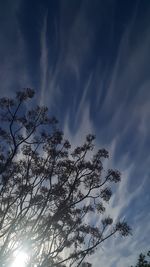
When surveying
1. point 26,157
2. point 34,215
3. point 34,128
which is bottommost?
point 34,215

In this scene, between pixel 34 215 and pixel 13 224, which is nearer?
pixel 13 224

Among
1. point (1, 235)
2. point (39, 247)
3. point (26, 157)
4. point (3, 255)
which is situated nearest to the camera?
point (1, 235)

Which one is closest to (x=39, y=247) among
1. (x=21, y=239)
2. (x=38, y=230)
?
(x=21, y=239)

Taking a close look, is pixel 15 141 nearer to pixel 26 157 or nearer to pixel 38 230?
pixel 26 157

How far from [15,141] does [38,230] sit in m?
5.99

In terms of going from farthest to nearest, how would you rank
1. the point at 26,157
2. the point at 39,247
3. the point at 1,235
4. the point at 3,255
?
1. the point at 39,247
2. the point at 26,157
3. the point at 3,255
4. the point at 1,235

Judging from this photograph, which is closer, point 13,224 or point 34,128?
point 13,224

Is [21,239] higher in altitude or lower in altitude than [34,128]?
lower

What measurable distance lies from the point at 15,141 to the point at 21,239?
258 inches

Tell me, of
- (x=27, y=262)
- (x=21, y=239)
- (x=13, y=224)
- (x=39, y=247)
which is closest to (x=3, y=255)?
(x=21, y=239)

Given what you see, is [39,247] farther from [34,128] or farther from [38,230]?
[34,128]

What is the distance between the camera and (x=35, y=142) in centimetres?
1888

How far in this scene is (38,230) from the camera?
16359 millimetres

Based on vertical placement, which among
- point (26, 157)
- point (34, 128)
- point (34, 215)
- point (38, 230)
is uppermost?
point (34, 128)
